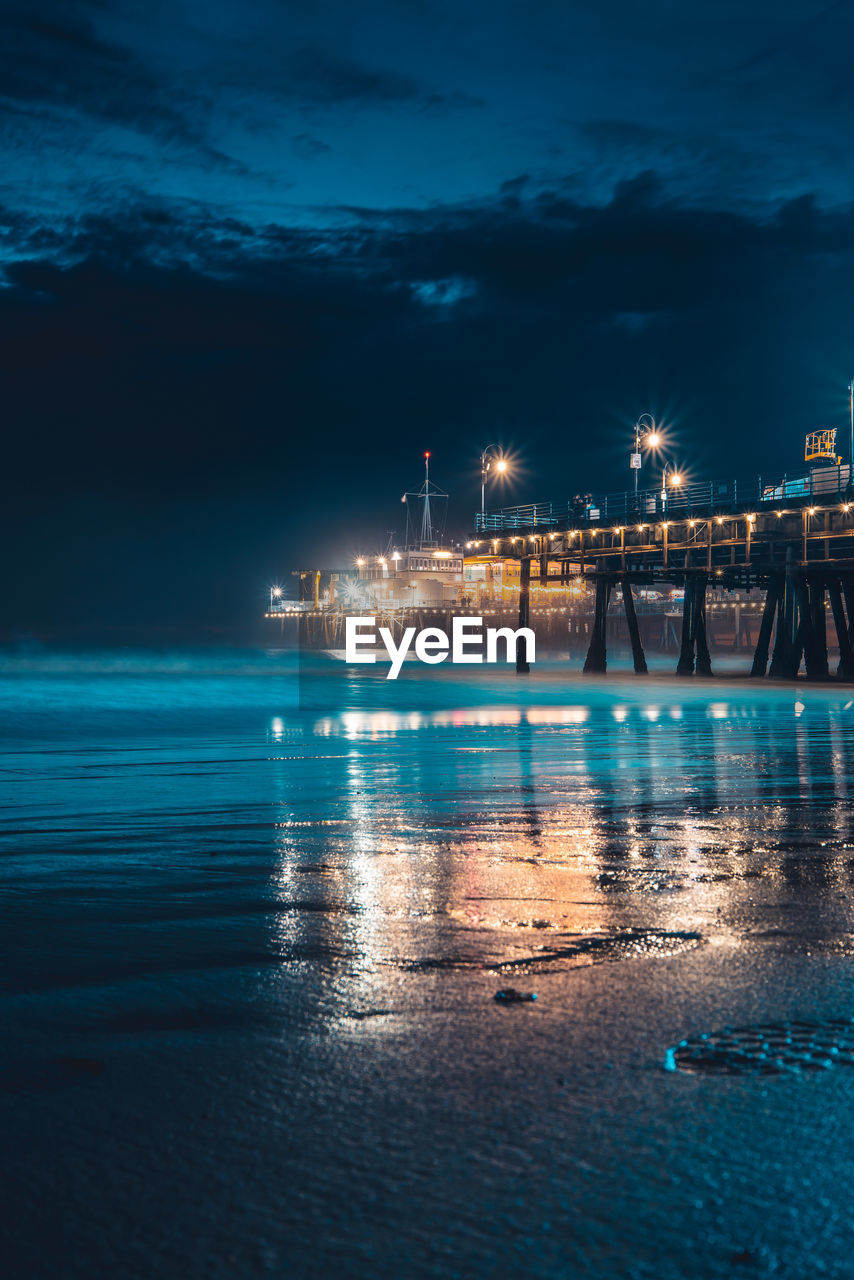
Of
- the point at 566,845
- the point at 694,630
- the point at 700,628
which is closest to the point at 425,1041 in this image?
the point at 566,845

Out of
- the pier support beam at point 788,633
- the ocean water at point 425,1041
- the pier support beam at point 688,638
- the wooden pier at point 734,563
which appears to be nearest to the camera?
the ocean water at point 425,1041

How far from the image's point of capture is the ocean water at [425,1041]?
320cm

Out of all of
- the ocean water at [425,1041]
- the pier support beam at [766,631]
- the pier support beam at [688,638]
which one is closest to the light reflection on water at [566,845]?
the ocean water at [425,1041]

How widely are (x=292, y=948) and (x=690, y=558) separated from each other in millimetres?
47797

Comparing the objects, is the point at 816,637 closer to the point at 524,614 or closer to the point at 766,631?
the point at 766,631

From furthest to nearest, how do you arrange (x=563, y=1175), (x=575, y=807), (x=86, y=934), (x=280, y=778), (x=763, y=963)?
(x=280, y=778) → (x=575, y=807) → (x=86, y=934) → (x=763, y=963) → (x=563, y=1175)

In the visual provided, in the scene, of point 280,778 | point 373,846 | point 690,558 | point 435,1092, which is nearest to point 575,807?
point 373,846

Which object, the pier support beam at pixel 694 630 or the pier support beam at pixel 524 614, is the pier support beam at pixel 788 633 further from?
the pier support beam at pixel 524 614

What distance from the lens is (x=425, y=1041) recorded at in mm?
4707

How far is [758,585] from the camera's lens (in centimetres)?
5775

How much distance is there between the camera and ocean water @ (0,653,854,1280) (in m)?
3.20

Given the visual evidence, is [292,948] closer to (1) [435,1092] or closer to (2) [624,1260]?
(1) [435,1092]

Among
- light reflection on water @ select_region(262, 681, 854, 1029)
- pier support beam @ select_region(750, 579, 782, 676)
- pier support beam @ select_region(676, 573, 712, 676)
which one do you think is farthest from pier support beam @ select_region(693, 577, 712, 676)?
light reflection on water @ select_region(262, 681, 854, 1029)

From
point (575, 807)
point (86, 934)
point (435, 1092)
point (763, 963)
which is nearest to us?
point (435, 1092)
